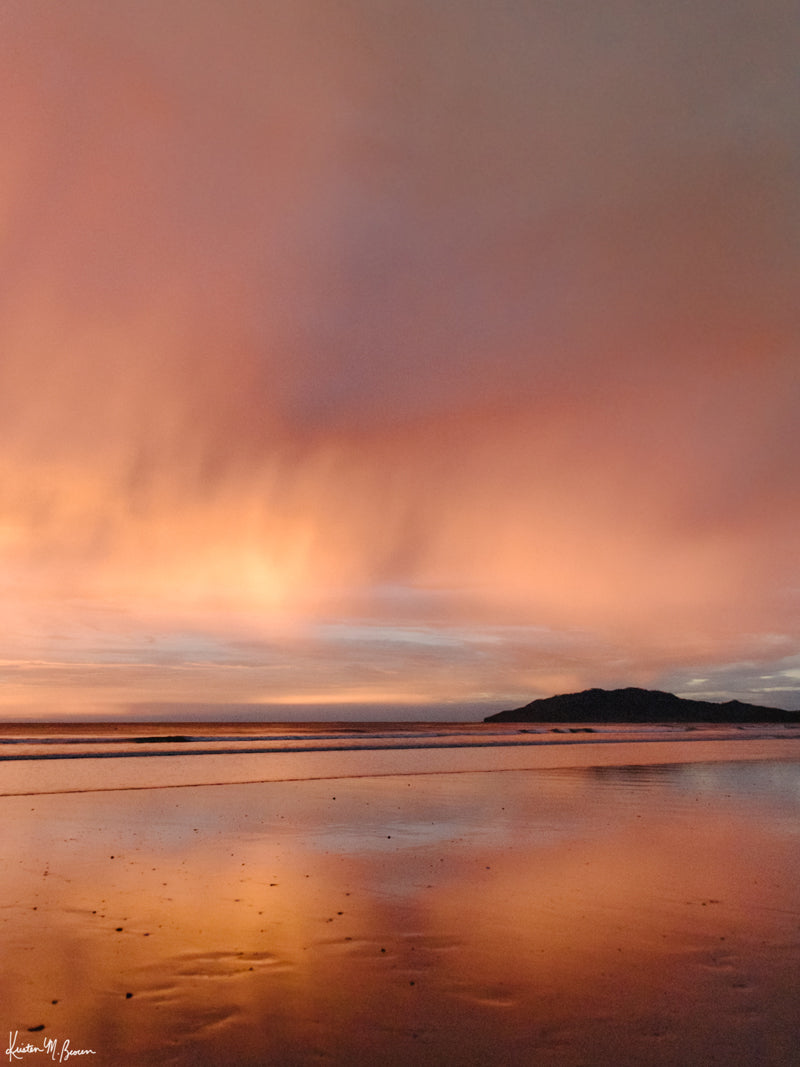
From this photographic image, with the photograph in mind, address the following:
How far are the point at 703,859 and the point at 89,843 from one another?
9884 millimetres

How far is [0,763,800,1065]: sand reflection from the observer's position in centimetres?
560

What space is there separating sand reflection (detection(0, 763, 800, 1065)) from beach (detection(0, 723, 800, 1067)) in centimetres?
3

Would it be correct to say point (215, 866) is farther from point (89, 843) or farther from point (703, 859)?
point (703, 859)

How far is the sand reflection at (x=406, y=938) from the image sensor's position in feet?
18.4

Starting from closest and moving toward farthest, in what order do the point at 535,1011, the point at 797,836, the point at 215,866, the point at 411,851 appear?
the point at 535,1011 < the point at 215,866 < the point at 411,851 < the point at 797,836

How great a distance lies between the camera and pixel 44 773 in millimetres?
27281

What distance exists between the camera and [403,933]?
8.13 meters

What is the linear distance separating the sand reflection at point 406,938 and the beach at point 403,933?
3cm

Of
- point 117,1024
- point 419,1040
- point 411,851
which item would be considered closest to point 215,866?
point 411,851
